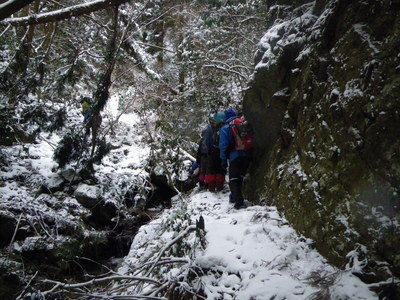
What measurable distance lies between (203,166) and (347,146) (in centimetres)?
426

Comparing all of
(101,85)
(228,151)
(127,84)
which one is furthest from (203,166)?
(127,84)

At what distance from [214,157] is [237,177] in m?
1.10

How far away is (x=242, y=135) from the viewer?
5773 mm

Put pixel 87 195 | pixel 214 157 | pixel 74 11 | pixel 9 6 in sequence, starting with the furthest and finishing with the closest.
→ pixel 87 195, pixel 214 157, pixel 74 11, pixel 9 6

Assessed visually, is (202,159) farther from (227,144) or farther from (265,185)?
(265,185)

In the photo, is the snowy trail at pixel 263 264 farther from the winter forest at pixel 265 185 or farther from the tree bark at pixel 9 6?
the tree bark at pixel 9 6

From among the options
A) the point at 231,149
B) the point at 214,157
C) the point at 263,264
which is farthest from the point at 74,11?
the point at 263,264

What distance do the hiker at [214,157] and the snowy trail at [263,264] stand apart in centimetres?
203

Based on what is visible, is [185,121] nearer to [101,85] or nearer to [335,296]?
[101,85]

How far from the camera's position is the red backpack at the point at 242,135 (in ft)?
18.9

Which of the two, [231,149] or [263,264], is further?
[231,149]

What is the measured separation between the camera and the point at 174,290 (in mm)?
3365

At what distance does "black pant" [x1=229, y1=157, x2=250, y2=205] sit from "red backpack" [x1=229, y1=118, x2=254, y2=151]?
234mm

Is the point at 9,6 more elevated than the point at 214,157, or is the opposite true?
the point at 9,6
